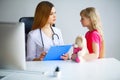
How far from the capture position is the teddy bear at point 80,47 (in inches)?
72.4

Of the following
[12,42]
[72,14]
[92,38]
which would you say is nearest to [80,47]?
[92,38]

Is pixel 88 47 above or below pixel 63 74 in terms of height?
above

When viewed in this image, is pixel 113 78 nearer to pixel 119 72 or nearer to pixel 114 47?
pixel 119 72

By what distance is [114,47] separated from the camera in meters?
3.46

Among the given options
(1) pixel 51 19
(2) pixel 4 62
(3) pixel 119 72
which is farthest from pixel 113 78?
(1) pixel 51 19

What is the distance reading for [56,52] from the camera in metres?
1.93

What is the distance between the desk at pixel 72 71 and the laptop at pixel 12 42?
12 centimetres

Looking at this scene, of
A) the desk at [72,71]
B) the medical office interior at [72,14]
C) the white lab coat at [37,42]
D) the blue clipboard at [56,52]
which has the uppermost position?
the medical office interior at [72,14]

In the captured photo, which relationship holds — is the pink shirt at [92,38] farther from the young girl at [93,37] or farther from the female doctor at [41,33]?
the female doctor at [41,33]

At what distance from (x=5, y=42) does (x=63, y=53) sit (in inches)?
25.8

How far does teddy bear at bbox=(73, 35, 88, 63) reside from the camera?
184 centimetres

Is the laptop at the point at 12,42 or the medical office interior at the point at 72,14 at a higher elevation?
the medical office interior at the point at 72,14

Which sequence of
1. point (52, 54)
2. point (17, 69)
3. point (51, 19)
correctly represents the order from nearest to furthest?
point (17, 69) → point (52, 54) → point (51, 19)

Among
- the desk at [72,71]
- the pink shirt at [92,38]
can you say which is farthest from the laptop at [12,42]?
the pink shirt at [92,38]
